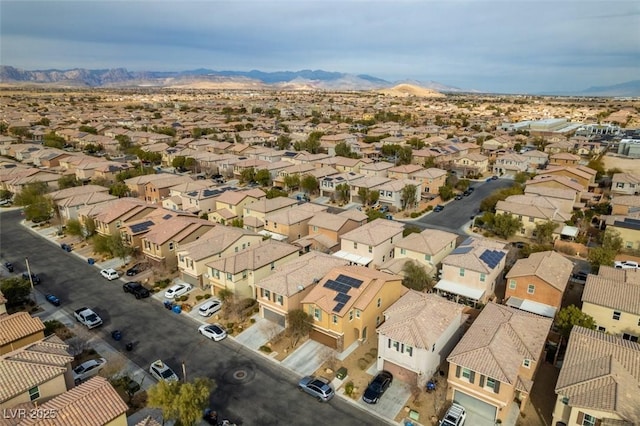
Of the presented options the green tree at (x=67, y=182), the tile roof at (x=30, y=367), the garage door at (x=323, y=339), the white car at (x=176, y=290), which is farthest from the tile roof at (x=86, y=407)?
the green tree at (x=67, y=182)


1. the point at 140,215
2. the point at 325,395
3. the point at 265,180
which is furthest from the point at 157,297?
the point at 265,180

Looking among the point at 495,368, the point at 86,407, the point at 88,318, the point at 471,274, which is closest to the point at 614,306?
the point at 471,274

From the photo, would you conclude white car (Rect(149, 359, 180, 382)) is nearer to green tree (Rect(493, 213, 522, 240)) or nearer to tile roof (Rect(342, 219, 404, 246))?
tile roof (Rect(342, 219, 404, 246))

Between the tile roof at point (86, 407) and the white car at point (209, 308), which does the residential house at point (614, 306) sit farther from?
the tile roof at point (86, 407)

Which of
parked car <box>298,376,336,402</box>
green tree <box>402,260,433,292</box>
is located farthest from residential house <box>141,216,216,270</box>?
green tree <box>402,260,433,292</box>

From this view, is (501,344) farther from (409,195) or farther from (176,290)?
(409,195)

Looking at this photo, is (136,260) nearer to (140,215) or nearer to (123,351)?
(140,215)
